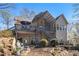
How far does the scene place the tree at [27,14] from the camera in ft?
4.83

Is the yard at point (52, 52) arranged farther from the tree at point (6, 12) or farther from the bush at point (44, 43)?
the tree at point (6, 12)

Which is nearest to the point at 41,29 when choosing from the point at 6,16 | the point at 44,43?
the point at 44,43

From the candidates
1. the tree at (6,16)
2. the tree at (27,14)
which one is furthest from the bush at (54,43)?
the tree at (6,16)

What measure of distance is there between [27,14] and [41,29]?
157 millimetres

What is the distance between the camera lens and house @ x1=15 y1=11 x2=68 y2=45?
→ 1.46 metres

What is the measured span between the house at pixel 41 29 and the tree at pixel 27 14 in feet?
0.09

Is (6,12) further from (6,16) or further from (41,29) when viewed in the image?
(41,29)

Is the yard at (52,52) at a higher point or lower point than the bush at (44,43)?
lower

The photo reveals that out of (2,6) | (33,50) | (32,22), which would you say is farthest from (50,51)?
(2,6)

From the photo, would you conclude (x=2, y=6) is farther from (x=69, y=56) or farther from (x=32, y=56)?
(x=69, y=56)

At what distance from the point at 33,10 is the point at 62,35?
0.94 feet

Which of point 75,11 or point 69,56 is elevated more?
point 75,11

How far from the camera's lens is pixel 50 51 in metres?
1.45

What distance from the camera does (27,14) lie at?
1481 millimetres
